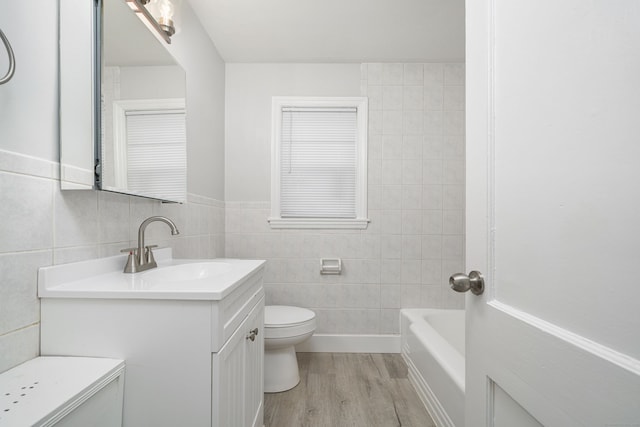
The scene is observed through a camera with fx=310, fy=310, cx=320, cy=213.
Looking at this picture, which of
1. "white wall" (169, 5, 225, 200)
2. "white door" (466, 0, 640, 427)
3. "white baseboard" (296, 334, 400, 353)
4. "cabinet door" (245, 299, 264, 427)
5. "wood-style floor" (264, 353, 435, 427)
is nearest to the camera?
"white door" (466, 0, 640, 427)

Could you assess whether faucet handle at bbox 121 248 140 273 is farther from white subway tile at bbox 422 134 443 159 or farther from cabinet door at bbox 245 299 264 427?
white subway tile at bbox 422 134 443 159

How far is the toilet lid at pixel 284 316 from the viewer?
1.95 meters

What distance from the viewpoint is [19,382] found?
0.72 meters

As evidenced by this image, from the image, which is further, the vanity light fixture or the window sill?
the window sill

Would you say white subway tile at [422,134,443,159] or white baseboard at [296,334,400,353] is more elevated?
white subway tile at [422,134,443,159]

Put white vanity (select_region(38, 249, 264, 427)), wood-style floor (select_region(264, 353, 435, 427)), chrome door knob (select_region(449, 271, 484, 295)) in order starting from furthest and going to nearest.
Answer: wood-style floor (select_region(264, 353, 435, 427)) < white vanity (select_region(38, 249, 264, 427)) < chrome door knob (select_region(449, 271, 484, 295))

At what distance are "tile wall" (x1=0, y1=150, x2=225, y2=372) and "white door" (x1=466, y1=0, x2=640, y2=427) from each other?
1183 millimetres

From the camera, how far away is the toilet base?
6.36 ft

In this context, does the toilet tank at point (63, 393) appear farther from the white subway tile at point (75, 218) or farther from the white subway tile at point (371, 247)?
the white subway tile at point (371, 247)

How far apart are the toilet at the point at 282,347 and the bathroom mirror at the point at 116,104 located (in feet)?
3.19

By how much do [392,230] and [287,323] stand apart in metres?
1.17

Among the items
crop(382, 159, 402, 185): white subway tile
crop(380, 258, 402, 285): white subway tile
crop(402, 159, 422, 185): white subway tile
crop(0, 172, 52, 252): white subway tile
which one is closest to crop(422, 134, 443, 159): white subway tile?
crop(402, 159, 422, 185): white subway tile

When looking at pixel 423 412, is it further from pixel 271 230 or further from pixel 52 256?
pixel 52 256

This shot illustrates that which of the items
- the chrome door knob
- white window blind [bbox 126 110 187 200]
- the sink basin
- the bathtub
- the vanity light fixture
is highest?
the vanity light fixture
